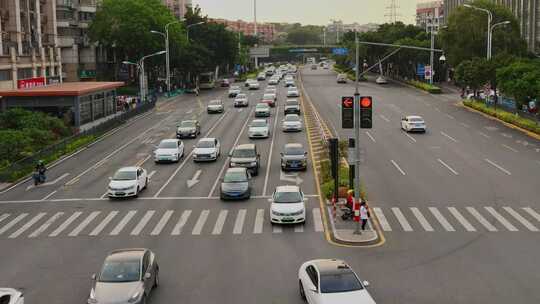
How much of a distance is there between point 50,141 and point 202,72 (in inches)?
2948

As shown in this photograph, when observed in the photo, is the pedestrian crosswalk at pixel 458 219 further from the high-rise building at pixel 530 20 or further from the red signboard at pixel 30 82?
the high-rise building at pixel 530 20

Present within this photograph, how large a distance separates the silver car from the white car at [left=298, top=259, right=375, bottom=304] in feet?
15.4

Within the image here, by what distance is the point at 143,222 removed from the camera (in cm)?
3334

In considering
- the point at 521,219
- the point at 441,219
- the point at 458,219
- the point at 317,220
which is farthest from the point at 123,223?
the point at 521,219

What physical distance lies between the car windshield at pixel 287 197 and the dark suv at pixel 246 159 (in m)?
10.8

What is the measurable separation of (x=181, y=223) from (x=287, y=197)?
4.95 m

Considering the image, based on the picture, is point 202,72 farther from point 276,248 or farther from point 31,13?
point 276,248

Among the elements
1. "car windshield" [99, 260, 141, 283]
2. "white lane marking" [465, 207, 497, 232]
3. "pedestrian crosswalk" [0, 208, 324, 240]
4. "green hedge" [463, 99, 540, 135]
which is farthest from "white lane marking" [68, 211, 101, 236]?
"green hedge" [463, 99, 540, 135]

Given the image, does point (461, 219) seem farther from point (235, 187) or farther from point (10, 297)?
point (10, 297)

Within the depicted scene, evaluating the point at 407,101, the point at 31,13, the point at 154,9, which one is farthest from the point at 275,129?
the point at 154,9

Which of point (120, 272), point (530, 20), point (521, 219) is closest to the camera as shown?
→ point (120, 272)

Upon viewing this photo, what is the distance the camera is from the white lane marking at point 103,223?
31.7 m

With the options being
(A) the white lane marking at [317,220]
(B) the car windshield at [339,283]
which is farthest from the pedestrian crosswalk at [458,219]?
(B) the car windshield at [339,283]

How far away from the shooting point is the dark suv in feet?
144
